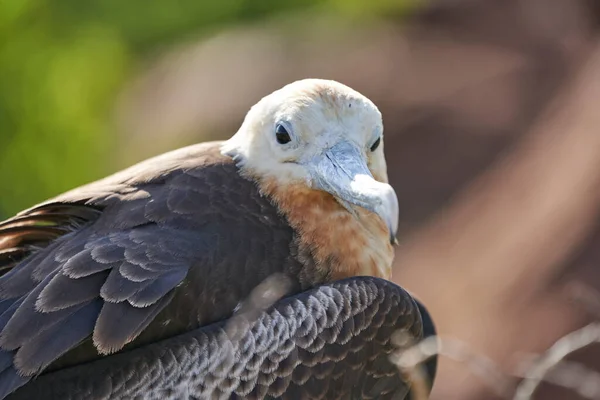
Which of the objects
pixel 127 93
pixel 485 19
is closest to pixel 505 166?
pixel 485 19

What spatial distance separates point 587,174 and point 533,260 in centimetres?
79

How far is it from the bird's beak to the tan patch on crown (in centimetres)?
6

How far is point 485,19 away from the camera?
10.0 metres

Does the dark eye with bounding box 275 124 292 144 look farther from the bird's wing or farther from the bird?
the bird's wing

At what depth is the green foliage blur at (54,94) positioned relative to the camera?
838 centimetres

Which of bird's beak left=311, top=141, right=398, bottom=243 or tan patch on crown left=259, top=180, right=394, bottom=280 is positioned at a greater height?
bird's beak left=311, top=141, right=398, bottom=243

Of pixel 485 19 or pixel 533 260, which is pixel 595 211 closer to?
pixel 533 260

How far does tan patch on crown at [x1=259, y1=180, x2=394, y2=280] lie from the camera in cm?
362

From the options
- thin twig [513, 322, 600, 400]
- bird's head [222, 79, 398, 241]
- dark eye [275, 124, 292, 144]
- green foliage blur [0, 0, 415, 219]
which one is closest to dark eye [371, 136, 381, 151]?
bird's head [222, 79, 398, 241]

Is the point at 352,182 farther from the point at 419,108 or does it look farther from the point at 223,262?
the point at 419,108

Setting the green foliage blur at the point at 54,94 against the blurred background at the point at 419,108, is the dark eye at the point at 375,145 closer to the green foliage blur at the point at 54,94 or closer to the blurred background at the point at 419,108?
the blurred background at the point at 419,108

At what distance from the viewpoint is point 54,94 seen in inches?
334

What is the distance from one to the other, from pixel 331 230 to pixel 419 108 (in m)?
5.70

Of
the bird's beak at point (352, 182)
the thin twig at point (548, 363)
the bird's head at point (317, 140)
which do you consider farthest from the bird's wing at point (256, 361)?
the thin twig at point (548, 363)
